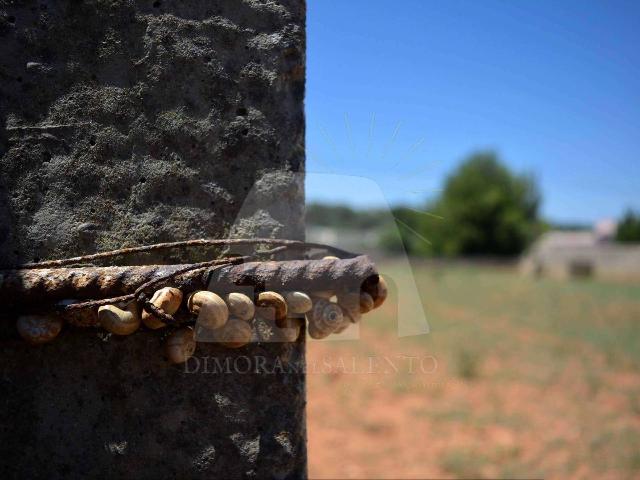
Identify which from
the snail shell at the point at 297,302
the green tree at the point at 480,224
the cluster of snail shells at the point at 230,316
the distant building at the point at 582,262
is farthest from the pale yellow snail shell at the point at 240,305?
the green tree at the point at 480,224

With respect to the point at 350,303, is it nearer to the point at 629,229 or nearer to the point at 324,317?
the point at 324,317

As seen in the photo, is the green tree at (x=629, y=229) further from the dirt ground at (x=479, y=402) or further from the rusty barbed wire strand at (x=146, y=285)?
the rusty barbed wire strand at (x=146, y=285)

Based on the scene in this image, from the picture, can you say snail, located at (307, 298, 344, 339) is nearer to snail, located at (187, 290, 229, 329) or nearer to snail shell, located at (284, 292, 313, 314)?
snail shell, located at (284, 292, 313, 314)

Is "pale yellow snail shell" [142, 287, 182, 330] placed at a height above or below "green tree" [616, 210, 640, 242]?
above

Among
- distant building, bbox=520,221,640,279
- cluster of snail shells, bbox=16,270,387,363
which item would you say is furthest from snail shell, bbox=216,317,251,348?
distant building, bbox=520,221,640,279

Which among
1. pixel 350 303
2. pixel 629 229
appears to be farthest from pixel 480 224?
pixel 350 303

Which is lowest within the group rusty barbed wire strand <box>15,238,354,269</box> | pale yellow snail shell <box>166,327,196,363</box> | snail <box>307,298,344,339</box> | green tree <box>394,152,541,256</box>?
green tree <box>394,152,541,256</box>
